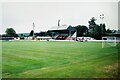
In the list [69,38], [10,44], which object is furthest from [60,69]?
[10,44]

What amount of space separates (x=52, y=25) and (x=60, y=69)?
92 cm

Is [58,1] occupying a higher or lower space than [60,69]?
higher

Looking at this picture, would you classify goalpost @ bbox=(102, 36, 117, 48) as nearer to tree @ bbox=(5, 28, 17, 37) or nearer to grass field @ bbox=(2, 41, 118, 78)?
grass field @ bbox=(2, 41, 118, 78)

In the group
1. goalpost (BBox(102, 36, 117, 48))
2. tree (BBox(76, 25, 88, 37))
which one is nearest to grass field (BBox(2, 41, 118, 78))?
goalpost (BBox(102, 36, 117, 48))

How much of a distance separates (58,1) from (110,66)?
1692 millimetres

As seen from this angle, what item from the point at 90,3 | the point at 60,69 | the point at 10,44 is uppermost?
the point at 90,3

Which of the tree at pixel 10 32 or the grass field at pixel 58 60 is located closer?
the grass field at pixel 58 60

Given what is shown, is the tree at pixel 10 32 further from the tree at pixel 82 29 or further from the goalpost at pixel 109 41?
the goalpost at pixel 109 41

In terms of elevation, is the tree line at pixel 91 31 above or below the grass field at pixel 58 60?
above

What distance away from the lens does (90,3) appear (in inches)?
284

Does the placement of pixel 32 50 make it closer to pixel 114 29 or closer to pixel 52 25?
pixel 52 25

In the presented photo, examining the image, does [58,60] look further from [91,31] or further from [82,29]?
[91,31]

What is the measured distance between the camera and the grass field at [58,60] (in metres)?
7.13

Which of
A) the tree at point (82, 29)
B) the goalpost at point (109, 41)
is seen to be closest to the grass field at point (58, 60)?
the goalpost at point (109, 41)
